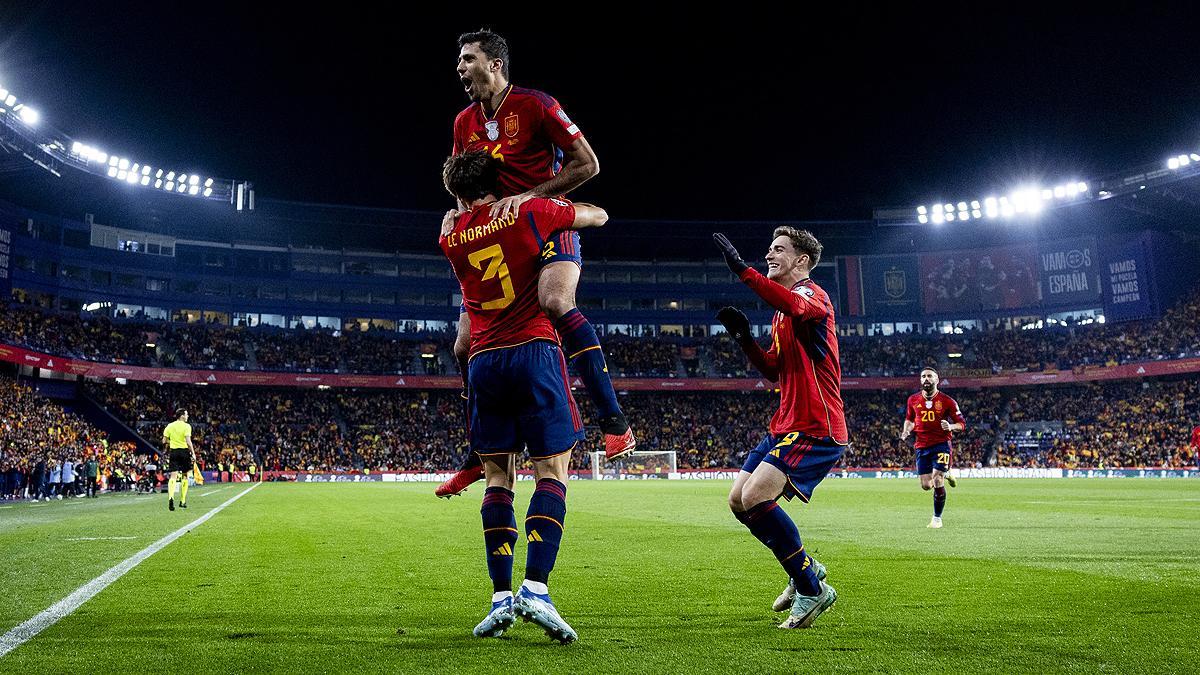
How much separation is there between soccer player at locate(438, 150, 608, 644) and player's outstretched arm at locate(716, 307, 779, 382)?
120 cm

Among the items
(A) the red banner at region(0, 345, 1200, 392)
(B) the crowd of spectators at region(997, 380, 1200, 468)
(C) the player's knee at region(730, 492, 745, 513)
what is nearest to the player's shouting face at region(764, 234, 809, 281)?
(C) the player's knee at region(730, 492, 745, 513)

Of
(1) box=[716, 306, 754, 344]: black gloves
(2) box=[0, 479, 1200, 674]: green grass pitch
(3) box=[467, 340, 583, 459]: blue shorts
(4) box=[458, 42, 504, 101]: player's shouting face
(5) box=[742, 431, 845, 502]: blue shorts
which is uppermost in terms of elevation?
(4) box=[458, 42, 504, 101]: player's shouting face

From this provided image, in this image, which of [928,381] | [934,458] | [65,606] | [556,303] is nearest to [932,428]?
[934,458]

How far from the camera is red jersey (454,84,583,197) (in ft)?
16.9

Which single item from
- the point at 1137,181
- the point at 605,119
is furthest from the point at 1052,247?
the point at 605,119

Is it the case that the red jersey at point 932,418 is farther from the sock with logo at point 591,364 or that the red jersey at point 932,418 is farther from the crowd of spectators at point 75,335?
the crowd of spectators at point 75,335

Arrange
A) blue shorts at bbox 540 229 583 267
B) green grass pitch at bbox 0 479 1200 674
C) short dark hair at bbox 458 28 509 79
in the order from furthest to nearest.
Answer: short dark hair at bbox 458 28 509 79, blue shorts at bbox 540 229 583 267, green grass pitch at bbox 0 479 1200 674

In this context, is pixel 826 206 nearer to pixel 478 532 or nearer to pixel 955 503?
pixel 955 503

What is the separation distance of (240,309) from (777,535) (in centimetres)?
6667

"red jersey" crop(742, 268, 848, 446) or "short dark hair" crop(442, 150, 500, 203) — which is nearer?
"short dark hair" crop(442, 150, 500, 203)

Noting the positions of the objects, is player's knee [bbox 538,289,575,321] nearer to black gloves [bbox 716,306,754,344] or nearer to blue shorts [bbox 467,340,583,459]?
blue shorts [bbox 467,340,583,459]

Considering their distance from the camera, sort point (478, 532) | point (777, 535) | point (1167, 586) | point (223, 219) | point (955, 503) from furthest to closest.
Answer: point (223, 219)
point (955, 503)
point (478, 532)
point (1167, 586)
point (777, 535)

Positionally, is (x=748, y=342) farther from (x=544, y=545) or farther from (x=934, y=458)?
(x=934, y=458)

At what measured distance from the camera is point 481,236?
479 centimetres
